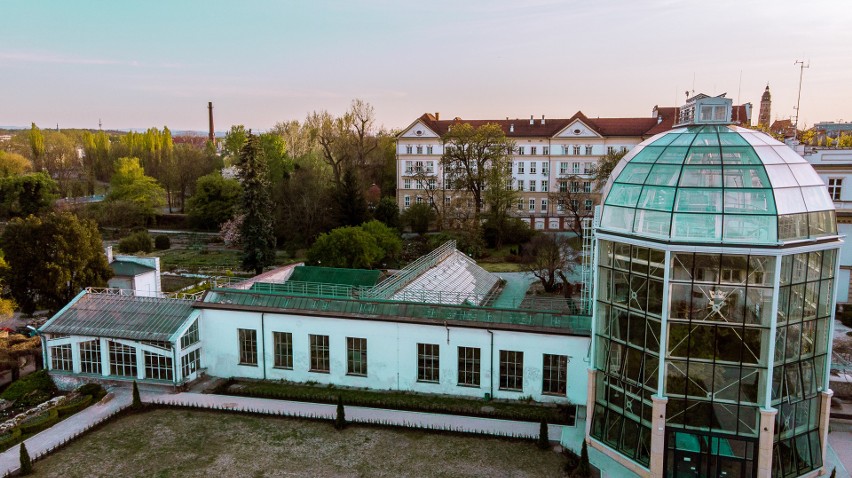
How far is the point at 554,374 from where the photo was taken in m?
22.7

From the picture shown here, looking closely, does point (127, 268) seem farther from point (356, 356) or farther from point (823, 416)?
point (823, 416)

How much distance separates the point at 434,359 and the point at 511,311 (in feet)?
12.0

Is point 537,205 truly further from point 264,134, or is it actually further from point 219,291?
point 219,291

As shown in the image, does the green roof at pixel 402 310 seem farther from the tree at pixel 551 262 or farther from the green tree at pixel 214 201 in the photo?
the green tree at pixel 214 201

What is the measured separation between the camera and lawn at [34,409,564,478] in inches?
723

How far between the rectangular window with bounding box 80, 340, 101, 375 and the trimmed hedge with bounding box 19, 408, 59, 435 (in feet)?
9.96

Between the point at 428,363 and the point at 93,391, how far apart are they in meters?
13.7

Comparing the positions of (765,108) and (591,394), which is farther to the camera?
(765,108)

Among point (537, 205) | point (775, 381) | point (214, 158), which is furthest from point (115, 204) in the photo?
point (775, 381)

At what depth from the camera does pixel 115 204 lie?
66312mm

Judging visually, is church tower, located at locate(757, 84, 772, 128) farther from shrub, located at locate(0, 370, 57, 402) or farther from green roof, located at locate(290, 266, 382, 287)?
shrub, located at locate(0, 370, 57, 402)

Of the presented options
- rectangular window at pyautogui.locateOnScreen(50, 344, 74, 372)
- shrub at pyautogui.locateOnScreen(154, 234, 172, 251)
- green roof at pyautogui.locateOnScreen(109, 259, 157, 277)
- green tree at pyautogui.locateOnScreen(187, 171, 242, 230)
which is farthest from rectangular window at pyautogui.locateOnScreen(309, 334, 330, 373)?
green tree at pyautogui.locateOnScreen(187, 171, 242, 230)

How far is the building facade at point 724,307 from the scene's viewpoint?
53.2 feet

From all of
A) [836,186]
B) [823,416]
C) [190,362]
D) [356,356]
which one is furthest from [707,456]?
[836,186]
